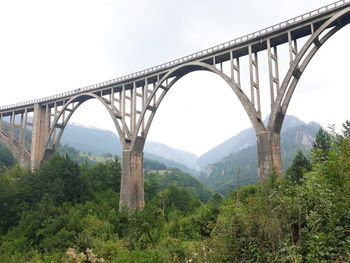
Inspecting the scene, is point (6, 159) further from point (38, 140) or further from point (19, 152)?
point (38, 140)

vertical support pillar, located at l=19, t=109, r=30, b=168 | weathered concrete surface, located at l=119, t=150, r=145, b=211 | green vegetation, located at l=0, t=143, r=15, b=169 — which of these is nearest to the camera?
weathered concrete surface, located at l=119, t=150, r=145, b=211

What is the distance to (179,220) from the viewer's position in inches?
1156

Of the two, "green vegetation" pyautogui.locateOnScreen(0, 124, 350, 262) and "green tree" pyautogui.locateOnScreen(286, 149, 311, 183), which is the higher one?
"green tree" pyautogui.locateOnScreen(286, 149, 311, 183)

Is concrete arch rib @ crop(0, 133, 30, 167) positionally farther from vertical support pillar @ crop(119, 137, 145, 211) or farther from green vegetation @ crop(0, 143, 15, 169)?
green vegetation @ crop(0, 143, 15, 169)

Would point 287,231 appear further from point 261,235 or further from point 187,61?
point 187,61

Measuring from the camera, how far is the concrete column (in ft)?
72.4

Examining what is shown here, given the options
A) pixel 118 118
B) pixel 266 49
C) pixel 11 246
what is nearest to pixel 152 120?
pixel 118 118

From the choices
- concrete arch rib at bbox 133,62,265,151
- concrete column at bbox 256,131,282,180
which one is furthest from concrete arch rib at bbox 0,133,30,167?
concrete column at bbox 256,131,282,180

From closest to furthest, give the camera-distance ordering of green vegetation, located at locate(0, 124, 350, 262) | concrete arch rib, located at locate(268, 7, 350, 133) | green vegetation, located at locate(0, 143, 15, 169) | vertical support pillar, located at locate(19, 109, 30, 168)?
green vegetation, located at locate(0, 124, 350, 262) → concrete arch rib, located at locate(268, 7, 350, 133) → vertical support pillar, located at locate(19, 109, 30, 168) → green vegetation, located at locate(0, 143, 15, 169)

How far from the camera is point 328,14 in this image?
68.7 ft

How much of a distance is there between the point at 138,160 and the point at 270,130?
1369 centimetres

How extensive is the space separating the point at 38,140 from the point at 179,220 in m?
21.3

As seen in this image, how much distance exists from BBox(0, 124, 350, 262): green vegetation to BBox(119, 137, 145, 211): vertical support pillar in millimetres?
1085

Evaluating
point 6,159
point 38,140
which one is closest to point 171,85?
point 38,140
